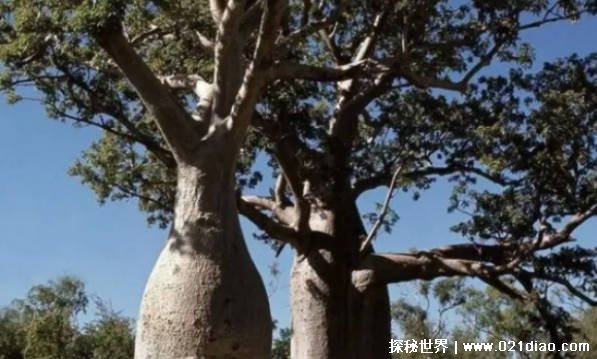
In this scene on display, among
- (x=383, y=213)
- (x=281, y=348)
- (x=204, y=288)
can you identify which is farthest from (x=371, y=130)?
(x=281, y=348)

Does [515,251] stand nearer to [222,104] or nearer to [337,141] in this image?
[337,141]

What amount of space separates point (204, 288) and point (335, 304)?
3.28 metres

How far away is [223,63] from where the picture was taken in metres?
6.97

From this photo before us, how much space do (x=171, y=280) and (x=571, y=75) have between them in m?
5.27

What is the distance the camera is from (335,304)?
915 cm

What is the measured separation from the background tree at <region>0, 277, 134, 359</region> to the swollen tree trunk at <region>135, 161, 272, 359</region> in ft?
31.5

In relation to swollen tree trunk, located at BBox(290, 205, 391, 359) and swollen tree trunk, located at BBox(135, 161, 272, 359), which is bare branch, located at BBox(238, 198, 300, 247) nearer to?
swollen tree trunk, located at BBox(290, 205, 391, 359)

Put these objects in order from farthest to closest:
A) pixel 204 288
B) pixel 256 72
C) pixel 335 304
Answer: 1. pixel 335 304
2. pixel 256 72
3. pixel 204 288

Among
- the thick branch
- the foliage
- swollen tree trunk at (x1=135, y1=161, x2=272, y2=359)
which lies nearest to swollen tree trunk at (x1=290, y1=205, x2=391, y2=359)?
swollen tree trunk at (x1=135, y1=161, x2=272, y2=359)

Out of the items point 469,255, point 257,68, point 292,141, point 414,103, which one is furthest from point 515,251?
point 257,68

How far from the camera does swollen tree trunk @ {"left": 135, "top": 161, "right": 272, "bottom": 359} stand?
5.96m

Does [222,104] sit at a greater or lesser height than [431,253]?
greater

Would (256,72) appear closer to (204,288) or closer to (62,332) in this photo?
(204,288)

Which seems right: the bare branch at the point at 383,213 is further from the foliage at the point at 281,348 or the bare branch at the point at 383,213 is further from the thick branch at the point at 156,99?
the foliage at the point at 281,348
